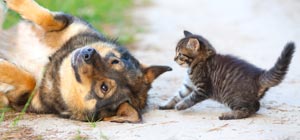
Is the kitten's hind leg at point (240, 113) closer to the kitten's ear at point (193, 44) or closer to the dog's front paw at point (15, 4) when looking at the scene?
the kitten's ear at point (193, 44)

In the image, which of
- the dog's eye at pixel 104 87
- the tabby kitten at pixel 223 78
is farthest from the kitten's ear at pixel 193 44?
the dog's eye at pixel 104 87

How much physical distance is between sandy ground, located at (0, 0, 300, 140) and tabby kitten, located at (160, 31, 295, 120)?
129 millimetres

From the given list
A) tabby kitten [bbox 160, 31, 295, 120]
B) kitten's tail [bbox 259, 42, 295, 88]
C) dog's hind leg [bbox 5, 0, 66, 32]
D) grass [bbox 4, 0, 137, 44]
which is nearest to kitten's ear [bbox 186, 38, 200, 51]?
tabby kitten [bbox 160, 31, 295, 120]

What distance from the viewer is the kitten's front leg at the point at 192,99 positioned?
5652 mm

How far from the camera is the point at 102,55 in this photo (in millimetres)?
5605

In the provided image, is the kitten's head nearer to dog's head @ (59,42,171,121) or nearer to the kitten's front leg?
the kitten's front leg

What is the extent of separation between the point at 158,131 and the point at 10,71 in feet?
4.82

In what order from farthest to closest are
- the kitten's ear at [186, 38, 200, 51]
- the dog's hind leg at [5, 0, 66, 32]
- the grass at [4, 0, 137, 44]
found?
the grass at [4, 0, 137, 44] → the dog's hind leg at [5, 0, 66, 32] → the kitten's ear at [186, 38, 200, 51]

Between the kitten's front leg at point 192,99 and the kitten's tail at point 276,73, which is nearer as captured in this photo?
the kitten's tail at point 276,73

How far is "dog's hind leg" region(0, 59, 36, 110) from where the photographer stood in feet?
18.4

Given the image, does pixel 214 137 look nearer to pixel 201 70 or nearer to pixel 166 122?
pixel 166 122

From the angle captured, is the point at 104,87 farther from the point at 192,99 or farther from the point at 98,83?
the point at 192,99

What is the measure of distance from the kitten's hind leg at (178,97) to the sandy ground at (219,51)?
0.11 metres

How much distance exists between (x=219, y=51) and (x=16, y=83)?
3.72 m
